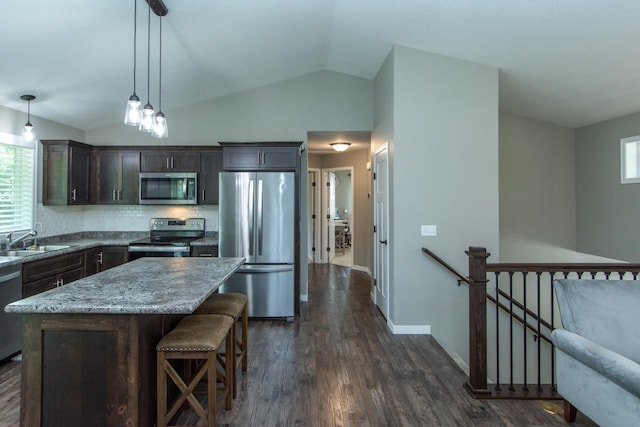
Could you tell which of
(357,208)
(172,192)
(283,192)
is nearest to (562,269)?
(283,192)

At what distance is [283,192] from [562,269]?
2.82m

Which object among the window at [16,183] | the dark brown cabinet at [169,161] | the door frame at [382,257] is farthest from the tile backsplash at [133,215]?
the door frame at [382,257]

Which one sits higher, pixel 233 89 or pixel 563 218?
pixel 233 89

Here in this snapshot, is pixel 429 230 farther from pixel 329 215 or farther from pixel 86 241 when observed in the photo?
pixel 329 215

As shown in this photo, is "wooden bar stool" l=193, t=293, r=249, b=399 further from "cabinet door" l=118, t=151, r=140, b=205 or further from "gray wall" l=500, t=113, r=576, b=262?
"gray wall" l=500, t=113, r=576, b=262

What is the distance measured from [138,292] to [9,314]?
2094 mm

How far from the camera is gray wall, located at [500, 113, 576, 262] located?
516cm

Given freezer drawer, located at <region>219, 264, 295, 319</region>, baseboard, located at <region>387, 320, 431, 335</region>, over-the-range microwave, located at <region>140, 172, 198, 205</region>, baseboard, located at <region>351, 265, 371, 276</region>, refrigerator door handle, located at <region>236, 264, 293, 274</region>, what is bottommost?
baseboard, located at <region>387, 320, 431, 335</region>

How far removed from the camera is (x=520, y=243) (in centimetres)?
514

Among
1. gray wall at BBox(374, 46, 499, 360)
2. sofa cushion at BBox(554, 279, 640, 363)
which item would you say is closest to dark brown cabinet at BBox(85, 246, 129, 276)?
gray wall at BBox(374, 46, 499, 360)

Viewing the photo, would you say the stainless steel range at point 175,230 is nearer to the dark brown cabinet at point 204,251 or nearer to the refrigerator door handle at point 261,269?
the dark brown cabinet at point 204,251

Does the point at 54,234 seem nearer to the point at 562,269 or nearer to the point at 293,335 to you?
the point at 293,335

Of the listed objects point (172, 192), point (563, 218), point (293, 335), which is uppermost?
point (172, 192)

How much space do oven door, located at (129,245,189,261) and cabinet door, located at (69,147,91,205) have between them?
959 mm
